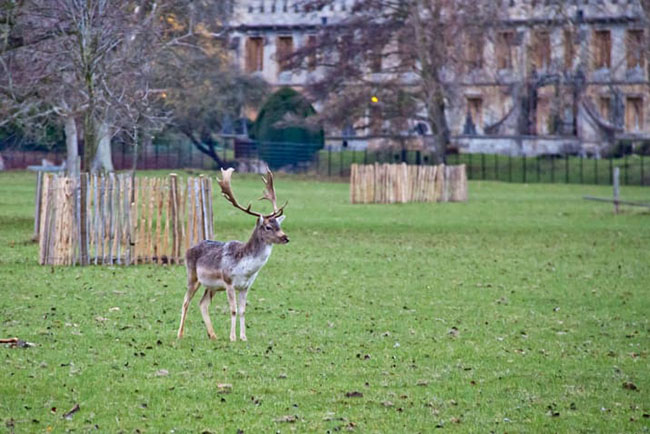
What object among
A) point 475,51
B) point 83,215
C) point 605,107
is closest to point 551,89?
point 605,107

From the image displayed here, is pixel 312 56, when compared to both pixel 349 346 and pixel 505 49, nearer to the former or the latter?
pixel 505 49

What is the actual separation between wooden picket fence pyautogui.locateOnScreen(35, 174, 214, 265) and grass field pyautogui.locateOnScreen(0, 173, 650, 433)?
55 cm

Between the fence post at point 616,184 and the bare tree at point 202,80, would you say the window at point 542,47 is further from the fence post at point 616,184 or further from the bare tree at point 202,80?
the fence post at point 616,184

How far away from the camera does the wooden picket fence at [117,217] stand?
20219mm

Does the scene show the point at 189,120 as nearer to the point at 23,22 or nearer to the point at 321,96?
the point at 321,96

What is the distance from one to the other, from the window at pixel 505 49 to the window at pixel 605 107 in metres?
5.79

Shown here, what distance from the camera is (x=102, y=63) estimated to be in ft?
87.8

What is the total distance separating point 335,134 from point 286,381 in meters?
61.2

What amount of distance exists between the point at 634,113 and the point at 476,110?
9.24m

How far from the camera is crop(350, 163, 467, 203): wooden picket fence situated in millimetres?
42125

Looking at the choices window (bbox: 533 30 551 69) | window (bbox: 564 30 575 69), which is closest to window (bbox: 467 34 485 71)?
window (bbox: 533 30 551 69)

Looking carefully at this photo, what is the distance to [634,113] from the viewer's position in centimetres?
6894

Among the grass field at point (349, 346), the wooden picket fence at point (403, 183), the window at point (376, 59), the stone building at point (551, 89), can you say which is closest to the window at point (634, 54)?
the stone building at point (551, 89)

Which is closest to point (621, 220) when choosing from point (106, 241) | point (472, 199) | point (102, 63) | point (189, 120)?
point (472, 199)
